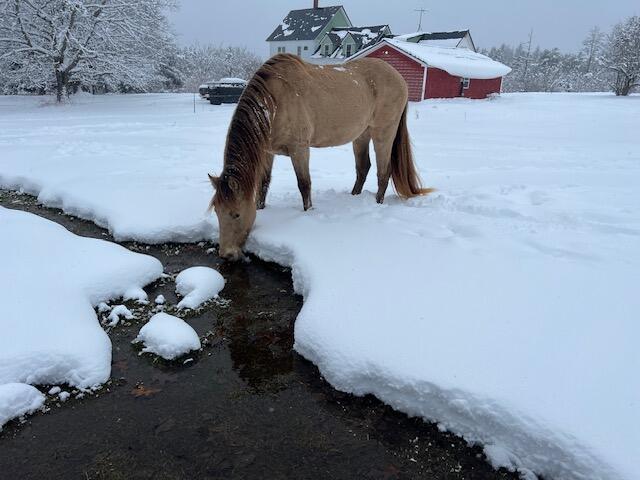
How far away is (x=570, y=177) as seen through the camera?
6.18m

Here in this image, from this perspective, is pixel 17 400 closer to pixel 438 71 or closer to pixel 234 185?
pixel 234 185

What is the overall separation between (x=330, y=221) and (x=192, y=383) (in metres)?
2.40

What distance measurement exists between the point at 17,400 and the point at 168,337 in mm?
869

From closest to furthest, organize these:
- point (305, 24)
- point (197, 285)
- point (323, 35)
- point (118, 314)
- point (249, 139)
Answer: point (118, 314), point (197, 285), point (249, 139), point (323, 35), point (305, 24)

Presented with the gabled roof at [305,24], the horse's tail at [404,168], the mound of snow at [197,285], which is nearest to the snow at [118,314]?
the mound of snow at [197,285]

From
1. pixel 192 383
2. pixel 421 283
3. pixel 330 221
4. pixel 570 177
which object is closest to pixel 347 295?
pixel 421 283

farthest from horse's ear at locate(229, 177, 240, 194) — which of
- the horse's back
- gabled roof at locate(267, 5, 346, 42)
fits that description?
gabled roof at locate(267, 5, 346, 42)

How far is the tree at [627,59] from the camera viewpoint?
24547 mm

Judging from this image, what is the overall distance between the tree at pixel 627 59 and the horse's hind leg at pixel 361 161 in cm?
2705

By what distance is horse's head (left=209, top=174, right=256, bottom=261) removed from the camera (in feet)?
12.7

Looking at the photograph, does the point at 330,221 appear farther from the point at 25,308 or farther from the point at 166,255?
the point at 25,308

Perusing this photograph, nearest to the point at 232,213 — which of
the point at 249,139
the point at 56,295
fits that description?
the point at 249,139

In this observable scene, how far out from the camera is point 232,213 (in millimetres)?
3932

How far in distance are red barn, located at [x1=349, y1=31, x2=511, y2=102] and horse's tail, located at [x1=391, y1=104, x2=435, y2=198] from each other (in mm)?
20944
